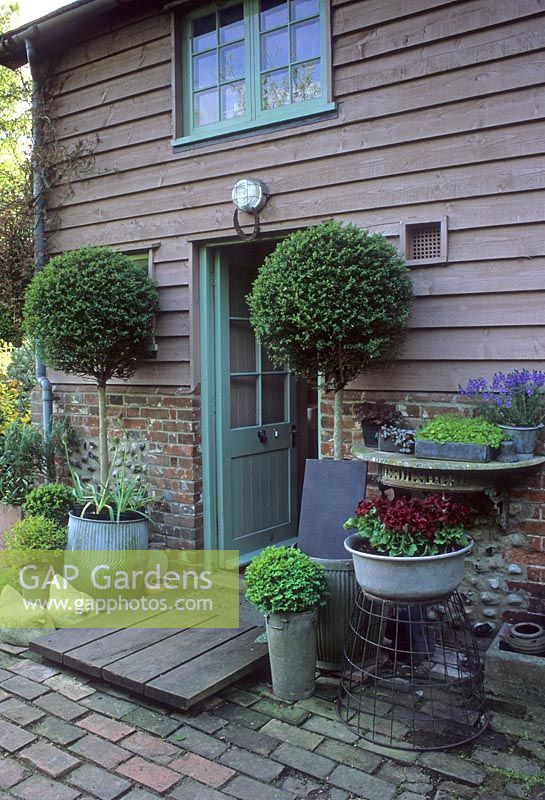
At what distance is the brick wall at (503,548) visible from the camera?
3.56 meters

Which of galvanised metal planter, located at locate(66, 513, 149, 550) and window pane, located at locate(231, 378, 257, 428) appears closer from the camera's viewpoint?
galvanised metal planter, located at locate(66, 513, 149, 550)

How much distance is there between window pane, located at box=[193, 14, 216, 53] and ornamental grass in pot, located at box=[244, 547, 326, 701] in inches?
143

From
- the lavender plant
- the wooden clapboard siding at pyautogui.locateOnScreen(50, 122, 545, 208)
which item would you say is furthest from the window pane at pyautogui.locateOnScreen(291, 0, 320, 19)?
the lavender plant

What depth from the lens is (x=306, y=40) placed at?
4324 mm

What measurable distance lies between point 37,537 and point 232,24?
372 centimetres

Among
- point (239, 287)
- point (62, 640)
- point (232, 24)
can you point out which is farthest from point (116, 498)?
point (232, 24)

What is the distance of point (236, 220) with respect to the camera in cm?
445

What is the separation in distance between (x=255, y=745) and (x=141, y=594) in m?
1.76

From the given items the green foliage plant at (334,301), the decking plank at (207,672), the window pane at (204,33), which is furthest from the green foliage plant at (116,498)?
the window pane at (204,33)

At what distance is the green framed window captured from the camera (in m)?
4.30

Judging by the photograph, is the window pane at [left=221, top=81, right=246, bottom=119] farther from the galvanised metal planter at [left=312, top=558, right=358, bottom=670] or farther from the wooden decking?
the wooden decking

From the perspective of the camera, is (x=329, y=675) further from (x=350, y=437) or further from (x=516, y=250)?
(x=516, y=250)

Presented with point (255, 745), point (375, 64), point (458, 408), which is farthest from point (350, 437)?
point (375, 64)

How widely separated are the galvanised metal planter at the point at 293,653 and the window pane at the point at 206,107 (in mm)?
3460
